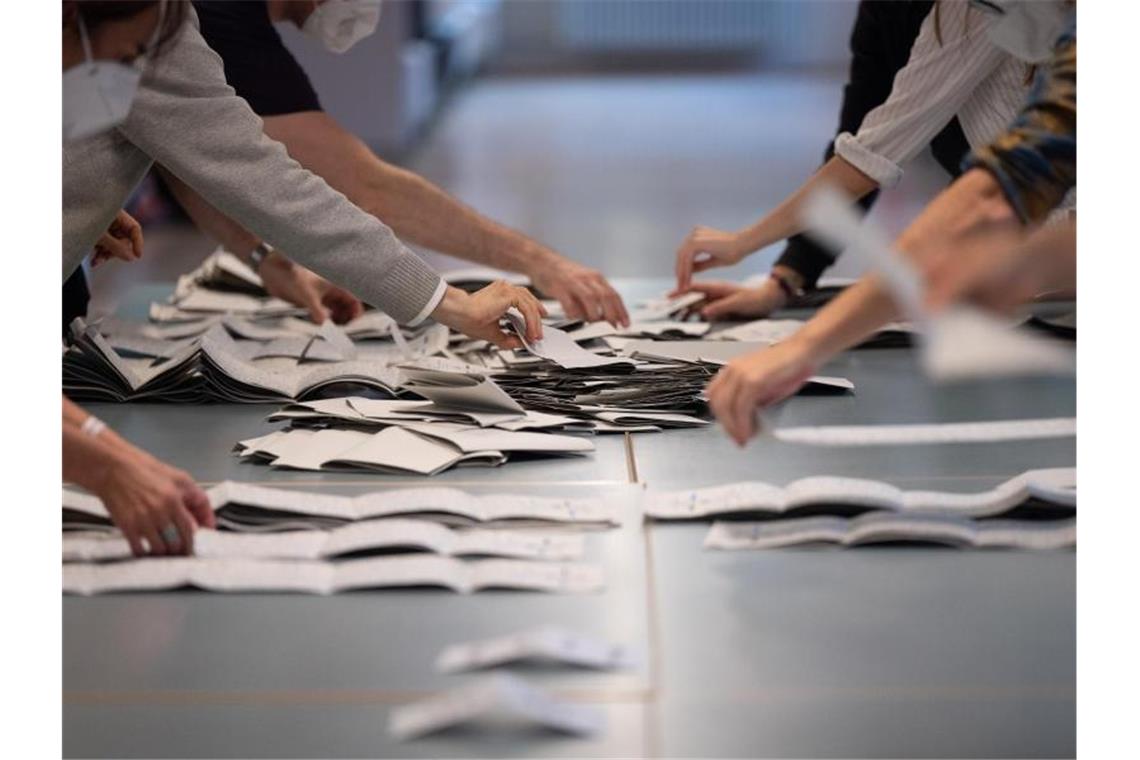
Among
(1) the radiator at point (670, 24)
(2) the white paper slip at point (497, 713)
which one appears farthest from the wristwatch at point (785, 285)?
(1) the radiator at point (670, 24)

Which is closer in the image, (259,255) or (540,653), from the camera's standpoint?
(540,653)

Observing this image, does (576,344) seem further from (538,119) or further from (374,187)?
(538,119)

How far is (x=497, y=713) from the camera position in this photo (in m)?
1.12

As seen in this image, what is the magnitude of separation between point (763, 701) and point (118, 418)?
1.16 meters

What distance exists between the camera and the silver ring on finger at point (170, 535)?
1.40m

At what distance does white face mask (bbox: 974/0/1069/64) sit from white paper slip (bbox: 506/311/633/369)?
26.5 inches

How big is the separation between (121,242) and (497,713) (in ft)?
4.91

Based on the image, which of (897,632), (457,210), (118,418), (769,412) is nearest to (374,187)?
(457,210)

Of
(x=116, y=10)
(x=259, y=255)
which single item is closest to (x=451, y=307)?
(x=116, y=10)

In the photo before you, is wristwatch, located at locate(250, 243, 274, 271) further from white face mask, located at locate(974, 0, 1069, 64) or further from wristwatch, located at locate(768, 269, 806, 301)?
white face mask, located at locate(974, 0, 1069, 64)

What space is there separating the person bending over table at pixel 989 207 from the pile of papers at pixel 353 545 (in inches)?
10.0

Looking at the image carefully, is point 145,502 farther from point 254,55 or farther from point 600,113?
point 600,113

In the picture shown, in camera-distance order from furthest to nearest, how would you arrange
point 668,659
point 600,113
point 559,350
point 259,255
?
point 600,113 < point 259,255 < point 559,350 < point 668,659

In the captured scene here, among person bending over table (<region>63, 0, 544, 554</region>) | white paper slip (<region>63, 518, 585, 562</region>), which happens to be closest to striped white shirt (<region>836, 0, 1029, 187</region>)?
person bending over table (<region>63, 0, 544, 554</region>)
